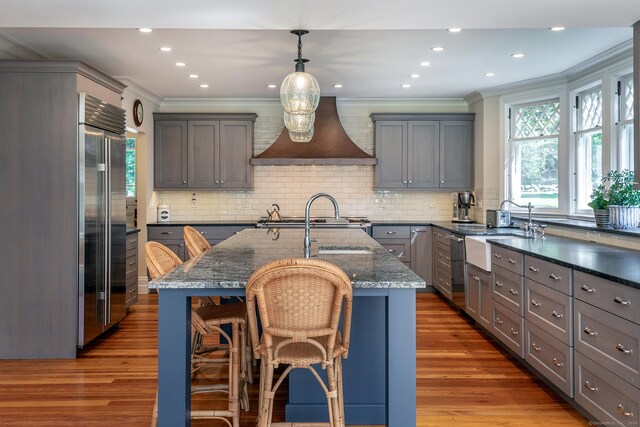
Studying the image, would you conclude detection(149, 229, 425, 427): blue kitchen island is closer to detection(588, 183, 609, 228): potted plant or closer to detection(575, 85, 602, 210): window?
detection(588, 183, 609, 228): potted plant

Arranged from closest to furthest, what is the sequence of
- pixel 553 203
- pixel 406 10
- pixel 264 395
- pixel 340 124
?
pixel 264 395, pixel 406 10, pixel 553 203, pixel 340 124

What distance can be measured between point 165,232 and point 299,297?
5.12 meters

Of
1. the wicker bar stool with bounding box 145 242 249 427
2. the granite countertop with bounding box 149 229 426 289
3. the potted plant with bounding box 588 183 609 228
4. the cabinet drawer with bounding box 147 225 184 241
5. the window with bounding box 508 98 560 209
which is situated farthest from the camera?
the cabinet drawer with bounding box 147 225 184 241

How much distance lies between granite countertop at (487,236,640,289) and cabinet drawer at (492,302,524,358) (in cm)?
53

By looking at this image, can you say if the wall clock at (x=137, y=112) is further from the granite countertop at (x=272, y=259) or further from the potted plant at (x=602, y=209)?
the potted plant at (x=602, y=209)

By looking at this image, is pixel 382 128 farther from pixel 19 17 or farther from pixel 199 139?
pixel 19 17

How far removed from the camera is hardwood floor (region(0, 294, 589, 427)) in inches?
117

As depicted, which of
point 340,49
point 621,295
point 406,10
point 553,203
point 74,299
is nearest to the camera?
point 621,295

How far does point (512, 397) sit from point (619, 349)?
37.7 inches

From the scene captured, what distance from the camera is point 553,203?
5848 millimetres

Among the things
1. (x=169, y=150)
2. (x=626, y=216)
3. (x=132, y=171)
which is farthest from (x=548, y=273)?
(x=132, y=171)

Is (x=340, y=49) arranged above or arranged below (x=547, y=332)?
above

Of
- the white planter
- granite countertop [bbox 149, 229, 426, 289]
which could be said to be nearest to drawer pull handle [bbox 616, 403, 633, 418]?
granite countertop [bbox 149, 229, 426, 289]

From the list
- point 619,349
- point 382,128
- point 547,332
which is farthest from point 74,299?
point 382,128
